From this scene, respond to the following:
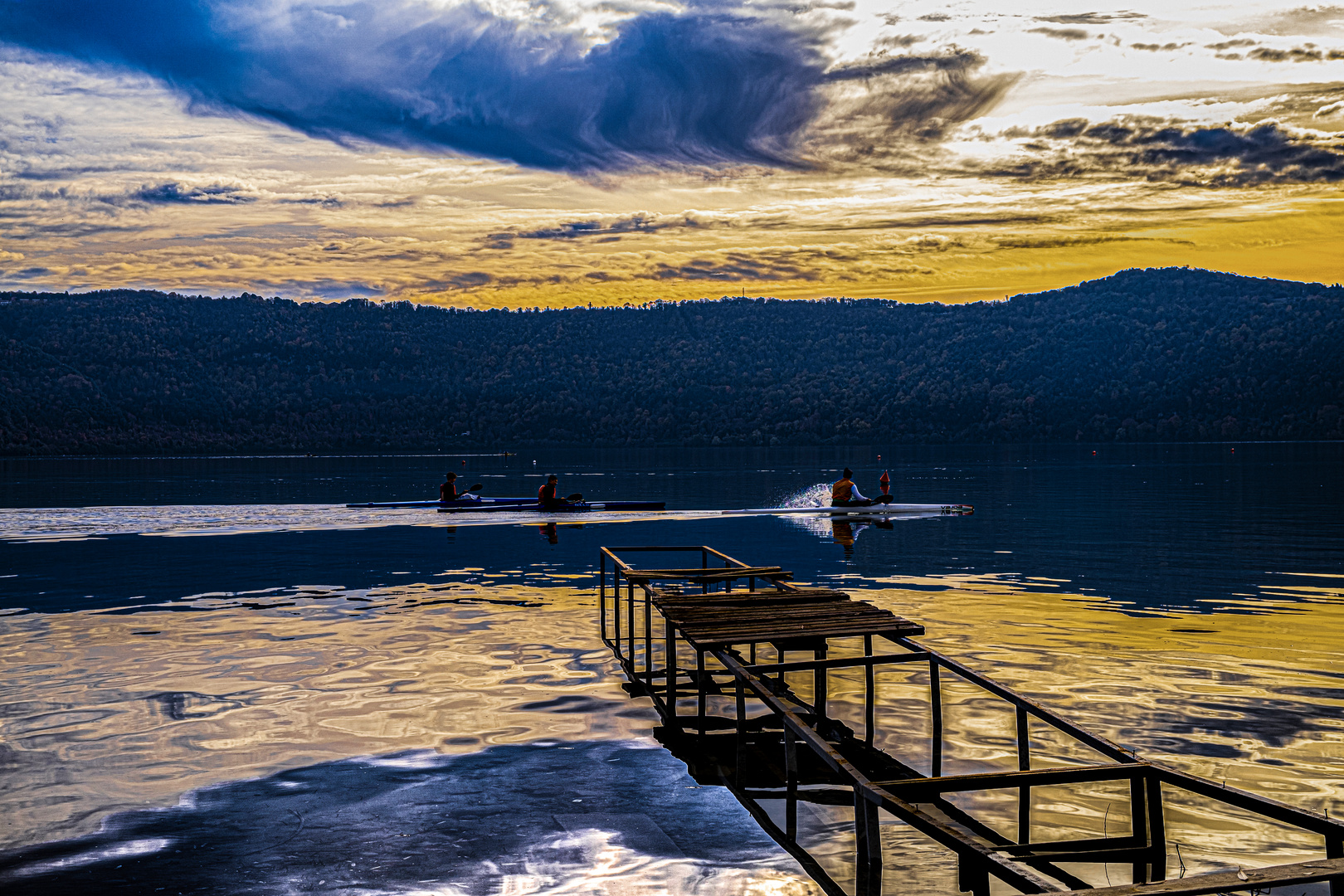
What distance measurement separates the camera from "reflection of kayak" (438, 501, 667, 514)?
5447 centimetres

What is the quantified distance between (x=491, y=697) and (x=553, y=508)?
3601cm

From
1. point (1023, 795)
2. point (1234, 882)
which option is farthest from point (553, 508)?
point (1234, 882)

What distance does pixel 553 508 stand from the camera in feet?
178

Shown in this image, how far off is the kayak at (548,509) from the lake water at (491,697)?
18.0ft

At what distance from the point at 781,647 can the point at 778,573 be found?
13.5 feet

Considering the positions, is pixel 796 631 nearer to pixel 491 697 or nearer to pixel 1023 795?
pixel 1023 795

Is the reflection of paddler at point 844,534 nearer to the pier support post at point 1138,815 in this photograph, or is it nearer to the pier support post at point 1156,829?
the pier support post at point 1138,815

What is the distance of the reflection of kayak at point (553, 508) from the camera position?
5447 centimetres

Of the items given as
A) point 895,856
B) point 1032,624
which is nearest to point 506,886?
point 895,856

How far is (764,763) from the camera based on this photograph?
14.6 meters

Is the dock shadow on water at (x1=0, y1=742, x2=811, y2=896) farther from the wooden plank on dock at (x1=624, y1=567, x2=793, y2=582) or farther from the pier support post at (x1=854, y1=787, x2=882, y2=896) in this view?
the wooden plank on dock at (x1=624, y1=567, x2=793, y2=582)

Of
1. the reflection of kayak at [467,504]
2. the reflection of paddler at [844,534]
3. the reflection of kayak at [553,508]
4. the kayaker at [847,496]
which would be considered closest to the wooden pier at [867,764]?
the reflection of paddler at [844,534]

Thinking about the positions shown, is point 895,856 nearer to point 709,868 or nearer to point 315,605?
point 709,868

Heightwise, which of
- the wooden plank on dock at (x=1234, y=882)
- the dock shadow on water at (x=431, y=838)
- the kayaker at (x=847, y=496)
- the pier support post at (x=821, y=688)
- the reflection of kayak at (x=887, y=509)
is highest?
the kayaker at (x=847, y=496)
